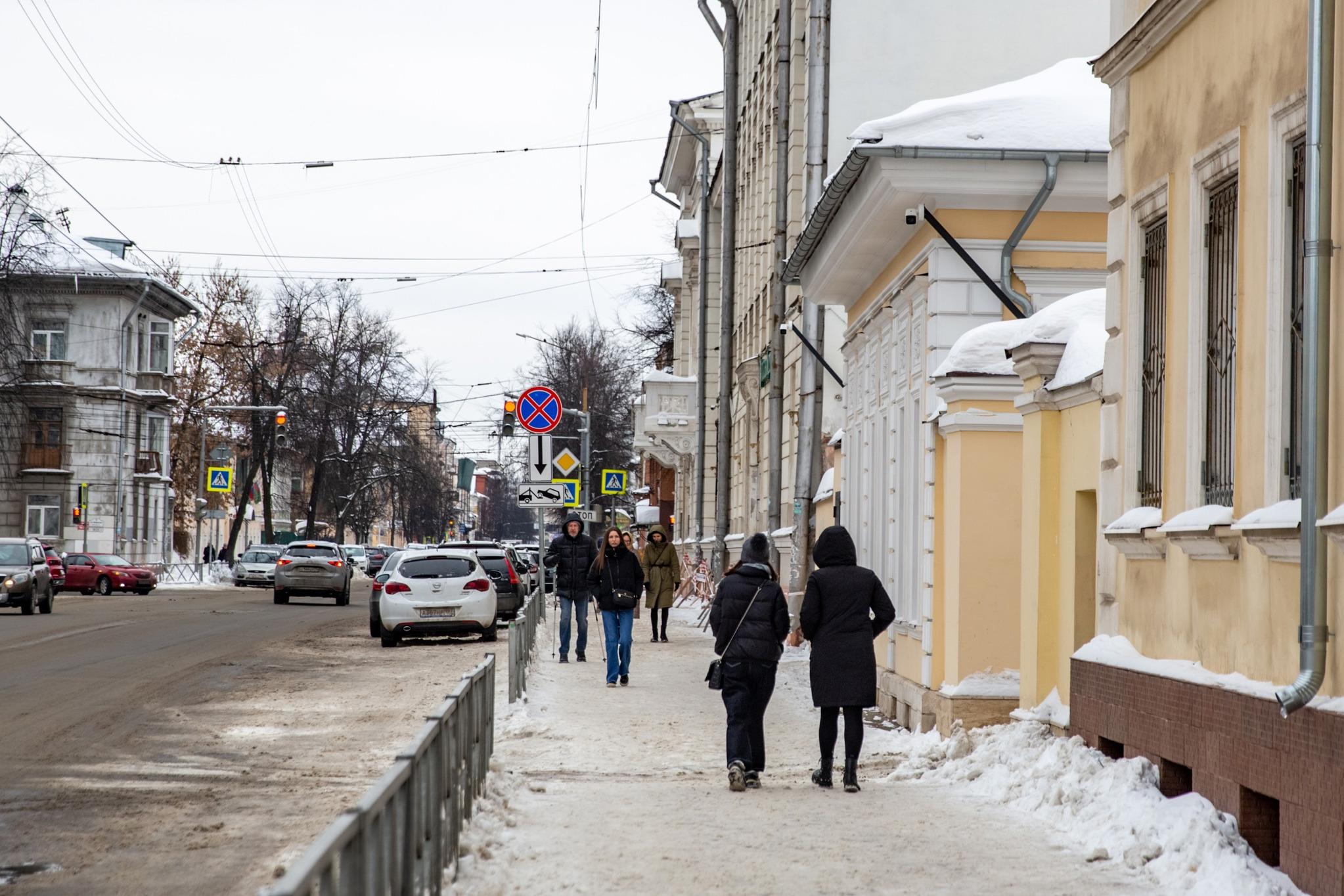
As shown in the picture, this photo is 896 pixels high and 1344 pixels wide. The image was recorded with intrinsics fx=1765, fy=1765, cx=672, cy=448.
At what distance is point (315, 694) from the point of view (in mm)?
16750

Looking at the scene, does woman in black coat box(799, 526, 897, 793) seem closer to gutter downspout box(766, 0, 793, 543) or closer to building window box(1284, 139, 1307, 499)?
building window box(1284, 139, 1307, 499)

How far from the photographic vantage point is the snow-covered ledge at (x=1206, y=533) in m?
8.03

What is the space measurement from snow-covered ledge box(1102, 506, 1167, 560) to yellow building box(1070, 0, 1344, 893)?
16 millimetres

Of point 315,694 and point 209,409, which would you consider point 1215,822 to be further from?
point 209,409

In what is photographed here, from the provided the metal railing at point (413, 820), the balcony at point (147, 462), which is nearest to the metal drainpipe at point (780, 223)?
the metal railing at point (413, 820)

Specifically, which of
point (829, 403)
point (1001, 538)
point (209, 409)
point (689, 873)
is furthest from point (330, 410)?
point (689, 873)

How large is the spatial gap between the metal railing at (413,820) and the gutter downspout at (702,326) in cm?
2596

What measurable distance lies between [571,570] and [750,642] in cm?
996

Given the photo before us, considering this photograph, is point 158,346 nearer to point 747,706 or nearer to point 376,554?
point 376,554

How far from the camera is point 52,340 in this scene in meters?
70.1

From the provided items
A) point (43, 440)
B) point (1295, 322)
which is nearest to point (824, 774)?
point (1295, 322)

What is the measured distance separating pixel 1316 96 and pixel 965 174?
7486mm

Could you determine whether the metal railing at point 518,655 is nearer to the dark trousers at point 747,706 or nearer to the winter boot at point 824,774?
the dark trousers at point 747,706

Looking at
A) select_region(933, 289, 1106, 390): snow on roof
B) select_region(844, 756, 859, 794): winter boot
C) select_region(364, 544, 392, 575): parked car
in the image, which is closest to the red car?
select_region(364, 544, 392, 575): parked car
